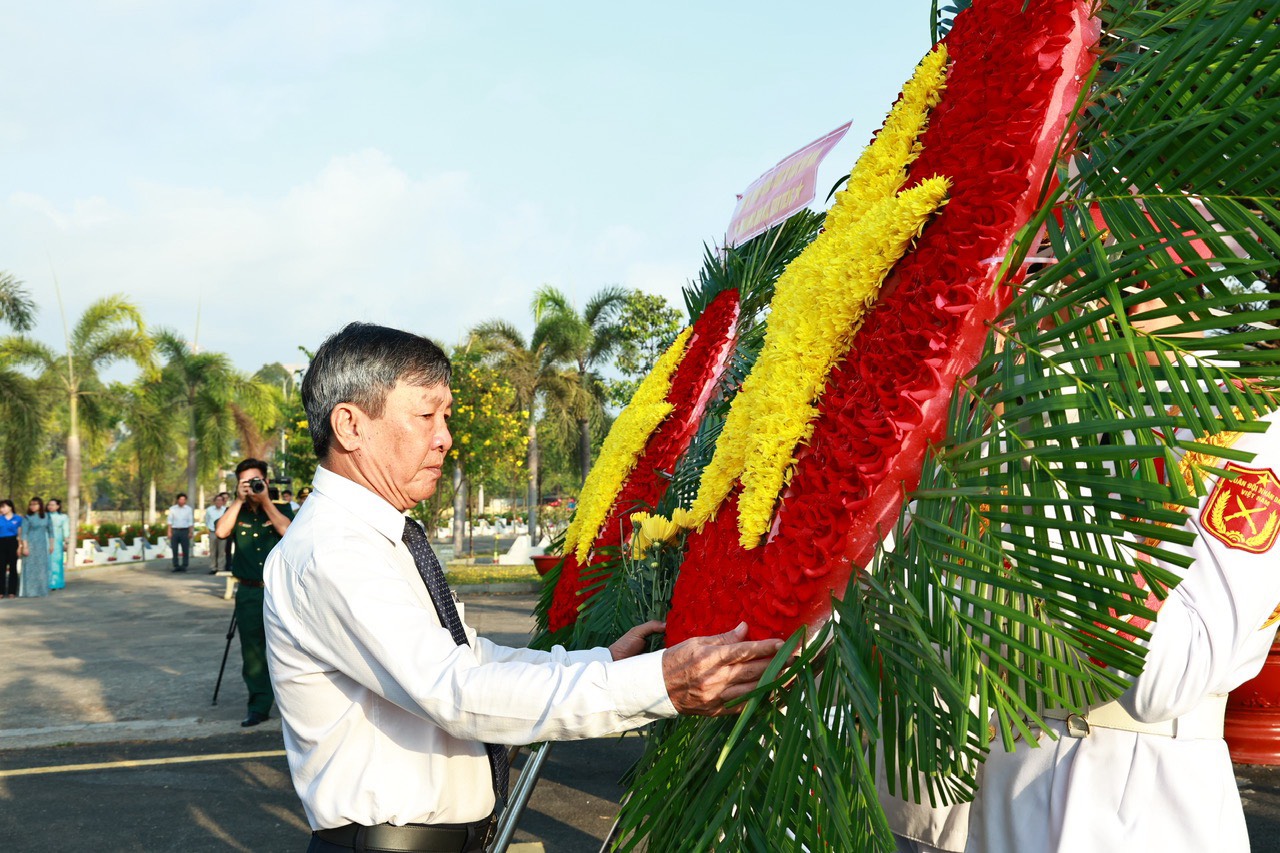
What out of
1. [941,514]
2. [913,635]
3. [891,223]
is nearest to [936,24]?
[891,223]

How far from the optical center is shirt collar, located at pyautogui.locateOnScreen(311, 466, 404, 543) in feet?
5.93

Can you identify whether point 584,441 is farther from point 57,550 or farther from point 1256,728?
point 1256,728

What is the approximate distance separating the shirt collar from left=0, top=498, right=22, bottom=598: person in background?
16.6 meters

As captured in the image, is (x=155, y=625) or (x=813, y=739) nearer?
(x=813, y=739)

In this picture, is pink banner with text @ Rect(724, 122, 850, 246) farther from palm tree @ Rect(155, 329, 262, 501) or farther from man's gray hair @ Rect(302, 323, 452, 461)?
palm tree @ Rect(155, 329, 262, 501)

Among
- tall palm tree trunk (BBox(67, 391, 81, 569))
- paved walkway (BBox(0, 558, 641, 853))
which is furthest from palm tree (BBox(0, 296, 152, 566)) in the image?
paved walkway (BBox(0, 558, 641, 853))

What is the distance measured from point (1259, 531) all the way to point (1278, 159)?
0.60m

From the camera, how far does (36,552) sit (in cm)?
Answer: 1620

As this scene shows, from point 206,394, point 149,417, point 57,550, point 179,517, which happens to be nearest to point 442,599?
point 57,550

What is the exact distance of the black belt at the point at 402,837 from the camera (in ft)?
5.63

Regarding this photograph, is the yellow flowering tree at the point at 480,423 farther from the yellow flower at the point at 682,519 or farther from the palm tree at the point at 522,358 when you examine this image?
the yellow flower at the point at 682,519

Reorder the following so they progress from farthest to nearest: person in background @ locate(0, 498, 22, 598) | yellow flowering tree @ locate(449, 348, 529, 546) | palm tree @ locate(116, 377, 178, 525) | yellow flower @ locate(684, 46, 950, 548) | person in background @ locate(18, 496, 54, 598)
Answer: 1. palm tree @ locate(116, 377, 178, 525)
2. yellow flowering tree @ locate(449, 348, 529, 546)
3. person in background @ locate(18, 496, 54, 598)
4. person in background @ locate(0, 498, 22, 598)
5. yellow flower @ locate(684, 46, 950, 548)

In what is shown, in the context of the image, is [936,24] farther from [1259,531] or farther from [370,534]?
[370,534]

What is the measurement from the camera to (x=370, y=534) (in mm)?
1794
